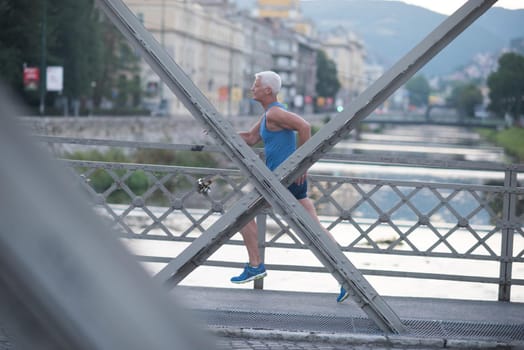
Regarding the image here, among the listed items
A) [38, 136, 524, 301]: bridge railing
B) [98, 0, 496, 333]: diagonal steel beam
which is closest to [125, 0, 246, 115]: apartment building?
[38, 136, 524, 301]: bridge railing

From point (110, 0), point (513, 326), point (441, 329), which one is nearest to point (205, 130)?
point (110, 0)

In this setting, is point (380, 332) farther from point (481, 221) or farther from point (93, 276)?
point (481, 221)

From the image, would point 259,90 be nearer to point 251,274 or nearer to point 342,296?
A: point 251,274

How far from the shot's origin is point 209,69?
109375 mm

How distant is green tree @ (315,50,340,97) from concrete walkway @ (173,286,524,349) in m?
170

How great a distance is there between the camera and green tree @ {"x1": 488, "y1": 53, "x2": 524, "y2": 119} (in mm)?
99062

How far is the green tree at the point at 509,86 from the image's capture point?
325 feet

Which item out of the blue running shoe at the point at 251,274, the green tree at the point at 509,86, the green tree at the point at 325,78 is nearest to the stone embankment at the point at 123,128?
the blue running shoe at the point at 251,274

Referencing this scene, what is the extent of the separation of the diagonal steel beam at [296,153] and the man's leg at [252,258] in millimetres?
1324

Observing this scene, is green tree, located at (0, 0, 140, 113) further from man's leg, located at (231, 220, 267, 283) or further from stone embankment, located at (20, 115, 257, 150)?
man's leg, located at (231, 220, 267, 283)

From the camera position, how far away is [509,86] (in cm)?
10188

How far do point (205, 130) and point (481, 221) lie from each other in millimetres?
16023

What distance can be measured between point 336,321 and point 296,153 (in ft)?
3.70

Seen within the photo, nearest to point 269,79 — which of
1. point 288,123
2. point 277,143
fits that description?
point 288,123
